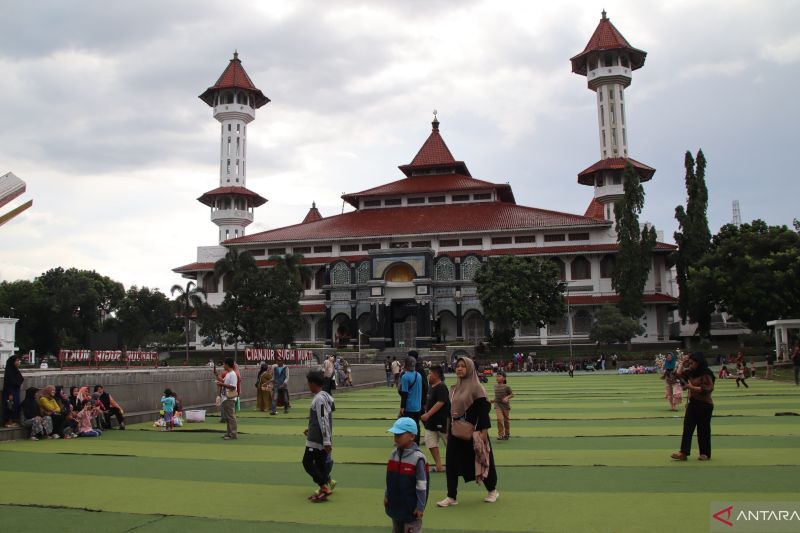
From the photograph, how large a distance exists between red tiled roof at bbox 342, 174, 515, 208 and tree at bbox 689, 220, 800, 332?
70.4 feet

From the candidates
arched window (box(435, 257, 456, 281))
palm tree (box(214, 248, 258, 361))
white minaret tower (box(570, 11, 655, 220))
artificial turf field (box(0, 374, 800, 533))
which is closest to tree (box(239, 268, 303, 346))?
palm tree (box(214, 248, 258, 361))

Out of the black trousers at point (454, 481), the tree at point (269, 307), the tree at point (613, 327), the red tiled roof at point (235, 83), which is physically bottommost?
the black trousers at point (454, 481)

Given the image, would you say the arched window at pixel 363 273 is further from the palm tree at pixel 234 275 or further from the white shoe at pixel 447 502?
the white shoe at pixel 447 502

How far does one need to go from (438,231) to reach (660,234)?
66.6 feet

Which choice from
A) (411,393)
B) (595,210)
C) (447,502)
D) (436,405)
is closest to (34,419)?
(411,393)

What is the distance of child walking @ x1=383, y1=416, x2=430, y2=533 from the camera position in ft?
18.2

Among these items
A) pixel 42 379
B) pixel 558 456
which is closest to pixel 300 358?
pixel 42 379

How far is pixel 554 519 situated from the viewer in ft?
22.9

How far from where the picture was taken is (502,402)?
12203mm

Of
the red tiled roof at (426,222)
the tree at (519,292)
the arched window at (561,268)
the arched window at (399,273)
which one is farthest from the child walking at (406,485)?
the arched window at (561,268)

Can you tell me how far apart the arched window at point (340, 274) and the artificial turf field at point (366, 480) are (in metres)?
45.3

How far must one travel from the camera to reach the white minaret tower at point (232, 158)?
71062 mm

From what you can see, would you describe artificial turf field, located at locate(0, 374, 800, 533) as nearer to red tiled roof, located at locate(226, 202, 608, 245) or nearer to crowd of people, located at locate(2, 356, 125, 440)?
crowd of people, located at locate(2, 356, 125, 440)

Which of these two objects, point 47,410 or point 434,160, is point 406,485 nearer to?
point 47,410
